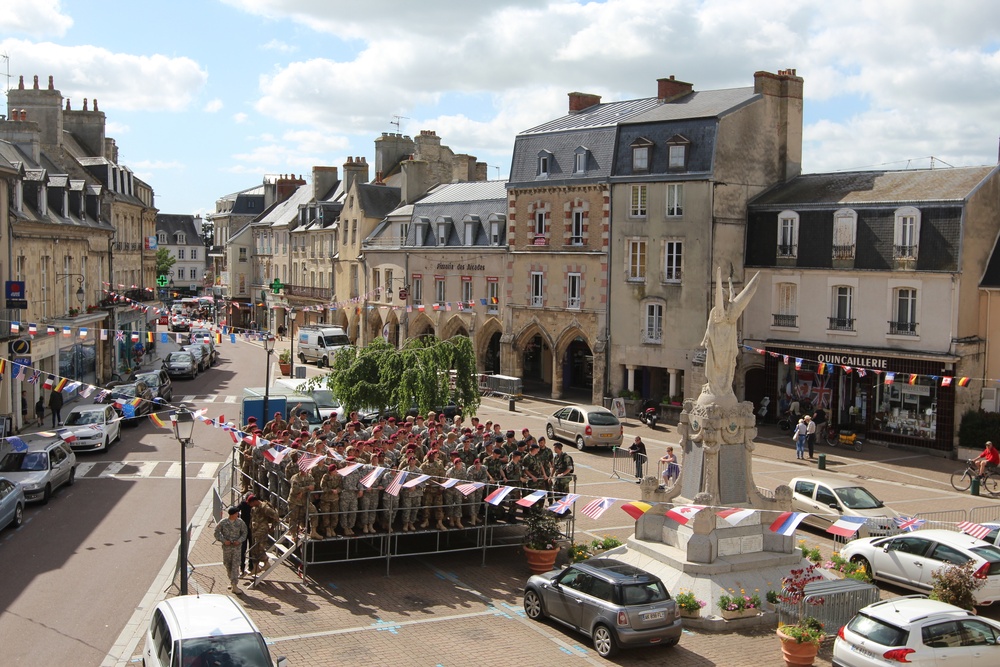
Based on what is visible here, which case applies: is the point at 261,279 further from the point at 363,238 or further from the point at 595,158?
the point at 595,158

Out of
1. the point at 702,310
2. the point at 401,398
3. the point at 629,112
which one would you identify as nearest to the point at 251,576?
the point at 401,398

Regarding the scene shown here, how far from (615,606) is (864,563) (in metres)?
6.78

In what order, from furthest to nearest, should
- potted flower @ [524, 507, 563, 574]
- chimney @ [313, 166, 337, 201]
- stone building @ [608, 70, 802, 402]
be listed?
1. chimney @ [313, 166, 337, 201]
2. stone building @ [608, 70, 802, 402]
3. potted flower @ [524, 507, 563, 574]

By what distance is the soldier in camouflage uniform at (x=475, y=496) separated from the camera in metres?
18.2

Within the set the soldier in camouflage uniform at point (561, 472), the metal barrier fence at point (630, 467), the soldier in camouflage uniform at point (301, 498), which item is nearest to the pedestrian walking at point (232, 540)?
the soldier in camouflage uniform at point (301, 498)

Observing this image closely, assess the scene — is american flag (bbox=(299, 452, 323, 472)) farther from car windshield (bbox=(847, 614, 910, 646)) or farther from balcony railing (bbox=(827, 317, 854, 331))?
balcony railing (bbox=(827, 317, 854, 331))

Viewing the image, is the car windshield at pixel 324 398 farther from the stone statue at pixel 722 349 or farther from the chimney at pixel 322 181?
the chimney at pixel 322 181

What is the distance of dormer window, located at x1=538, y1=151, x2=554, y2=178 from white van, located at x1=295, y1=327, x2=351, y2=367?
15.8 metres

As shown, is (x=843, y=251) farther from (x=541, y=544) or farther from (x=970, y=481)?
(x=541, y=544)

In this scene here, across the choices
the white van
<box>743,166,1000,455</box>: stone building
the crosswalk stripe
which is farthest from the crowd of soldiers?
the white van

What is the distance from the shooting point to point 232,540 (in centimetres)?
1623

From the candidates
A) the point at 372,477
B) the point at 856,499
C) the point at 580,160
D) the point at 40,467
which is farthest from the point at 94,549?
the point at 580,160

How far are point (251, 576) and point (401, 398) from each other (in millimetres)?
10712

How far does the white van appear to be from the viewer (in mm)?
52406
